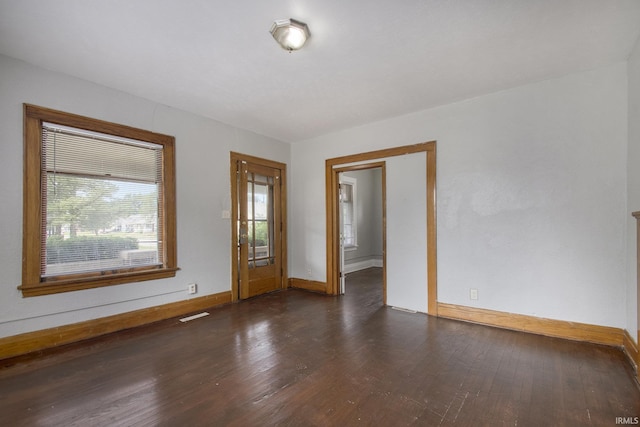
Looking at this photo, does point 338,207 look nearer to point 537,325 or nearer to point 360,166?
point 360,166

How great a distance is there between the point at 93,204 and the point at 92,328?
1306mm

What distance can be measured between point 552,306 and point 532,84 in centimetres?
236

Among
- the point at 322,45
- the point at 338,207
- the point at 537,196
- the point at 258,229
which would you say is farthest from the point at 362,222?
the point at 322,45

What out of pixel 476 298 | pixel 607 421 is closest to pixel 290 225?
pixel 476 298

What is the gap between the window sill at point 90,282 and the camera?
2707mm

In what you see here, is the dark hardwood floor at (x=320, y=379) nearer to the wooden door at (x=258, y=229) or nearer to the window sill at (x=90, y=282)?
the window sill at (x=90, y=282)

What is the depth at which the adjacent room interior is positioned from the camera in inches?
79.7

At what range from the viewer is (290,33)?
86.9 inches

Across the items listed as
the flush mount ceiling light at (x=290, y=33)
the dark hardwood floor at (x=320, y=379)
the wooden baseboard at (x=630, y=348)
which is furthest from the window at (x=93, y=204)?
the wooden baseboard at (x=630, y=348)

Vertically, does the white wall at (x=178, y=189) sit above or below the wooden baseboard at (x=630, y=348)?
above

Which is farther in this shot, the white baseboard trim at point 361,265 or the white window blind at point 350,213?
the white window blind at point 350,213

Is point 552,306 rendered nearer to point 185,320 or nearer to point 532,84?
point 532,84

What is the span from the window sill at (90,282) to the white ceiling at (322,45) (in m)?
2.08

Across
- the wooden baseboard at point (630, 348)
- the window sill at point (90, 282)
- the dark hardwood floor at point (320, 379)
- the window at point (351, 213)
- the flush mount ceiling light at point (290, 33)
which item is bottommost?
the dark hardwood floor at point (320, 379)
